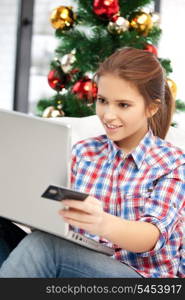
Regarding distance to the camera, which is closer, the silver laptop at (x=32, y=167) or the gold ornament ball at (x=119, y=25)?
the silver laptop at (x=32, y=167)

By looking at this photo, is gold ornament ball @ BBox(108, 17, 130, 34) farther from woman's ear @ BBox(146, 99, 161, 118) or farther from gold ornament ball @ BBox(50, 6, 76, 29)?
woman's ear @ BBox(146, 99, 161, 118)

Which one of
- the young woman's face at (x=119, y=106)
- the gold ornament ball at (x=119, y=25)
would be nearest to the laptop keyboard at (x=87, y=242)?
the young woman's face at (x=119, y=106)

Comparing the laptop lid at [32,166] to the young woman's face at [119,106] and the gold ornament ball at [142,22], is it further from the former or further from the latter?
the gold ornament ball at [142,22]

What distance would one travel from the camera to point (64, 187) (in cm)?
117

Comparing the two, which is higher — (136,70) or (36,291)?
(136,70)

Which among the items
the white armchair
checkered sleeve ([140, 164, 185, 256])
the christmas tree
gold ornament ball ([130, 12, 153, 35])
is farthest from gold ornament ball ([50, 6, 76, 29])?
checkered sleeve ([140, 164, 185, 256])

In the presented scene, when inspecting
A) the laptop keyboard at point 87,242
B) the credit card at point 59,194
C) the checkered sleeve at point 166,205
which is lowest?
the laptop keyboard at point 87,242

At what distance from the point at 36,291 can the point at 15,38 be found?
3097 mm

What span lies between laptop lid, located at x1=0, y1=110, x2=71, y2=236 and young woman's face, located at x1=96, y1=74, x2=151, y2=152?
331 millimetres

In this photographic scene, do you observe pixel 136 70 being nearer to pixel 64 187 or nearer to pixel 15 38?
pixel 64 187

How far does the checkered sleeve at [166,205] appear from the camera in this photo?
144 centimetres

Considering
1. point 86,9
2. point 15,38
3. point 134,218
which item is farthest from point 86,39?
point 134,218

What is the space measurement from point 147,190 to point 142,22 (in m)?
1.56

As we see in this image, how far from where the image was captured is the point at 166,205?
4.90 ft
